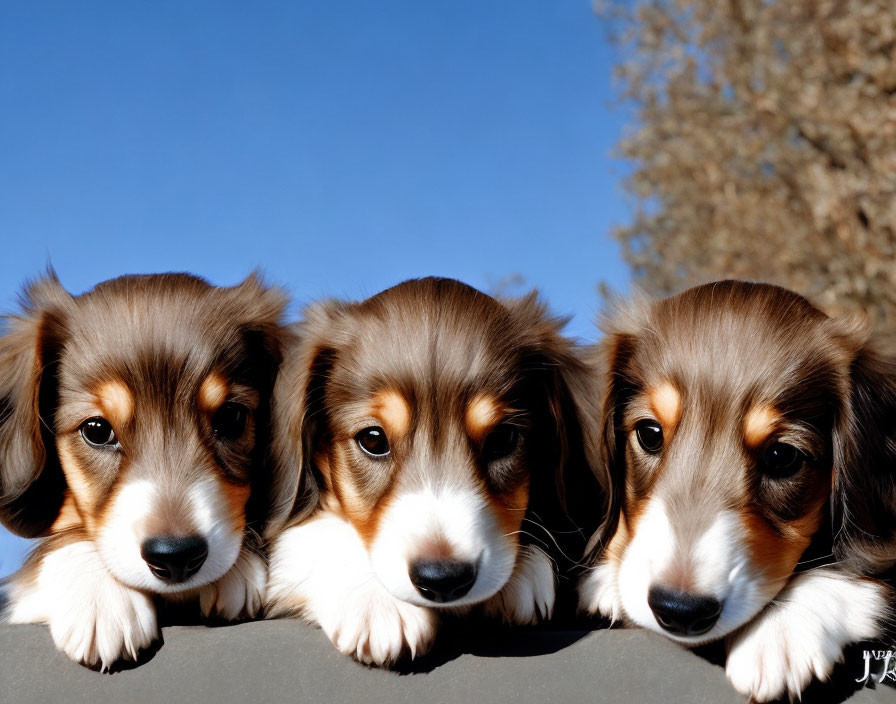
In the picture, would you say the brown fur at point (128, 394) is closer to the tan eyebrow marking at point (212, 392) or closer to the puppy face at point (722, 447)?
the tan eyebrow marking at point (212, 392)

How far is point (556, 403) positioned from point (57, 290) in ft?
6.32

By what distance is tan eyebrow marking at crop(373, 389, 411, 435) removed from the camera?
307 centimetres

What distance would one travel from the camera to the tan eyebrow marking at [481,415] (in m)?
3.05

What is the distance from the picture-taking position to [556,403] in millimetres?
3346

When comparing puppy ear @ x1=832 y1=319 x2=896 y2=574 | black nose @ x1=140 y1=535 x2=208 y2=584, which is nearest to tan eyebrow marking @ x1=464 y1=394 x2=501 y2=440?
black nose @ x1=140 y1=535 x2=208 y2=584

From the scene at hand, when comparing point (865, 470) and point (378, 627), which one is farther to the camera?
point (865, 470)

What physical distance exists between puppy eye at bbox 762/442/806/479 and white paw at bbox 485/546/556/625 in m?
0.75

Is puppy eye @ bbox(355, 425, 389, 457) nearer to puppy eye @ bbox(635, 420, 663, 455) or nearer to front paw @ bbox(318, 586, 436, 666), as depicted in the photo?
front paw @ bbox(318, 586, 436, 666)

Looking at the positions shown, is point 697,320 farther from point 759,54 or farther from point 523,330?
point 759,54

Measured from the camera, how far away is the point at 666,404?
300cm

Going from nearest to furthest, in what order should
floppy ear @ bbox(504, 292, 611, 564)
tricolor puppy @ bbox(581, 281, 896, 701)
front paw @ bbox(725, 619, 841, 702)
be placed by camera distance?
front paw @ bbox(725, 619, 841, 702), tricolor puppy @ bbox(581, 281, 896, 701), floppy ear @ bbox(504, 292, 611, 564)

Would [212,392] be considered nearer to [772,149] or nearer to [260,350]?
[260,350]

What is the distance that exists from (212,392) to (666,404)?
57.1 inches

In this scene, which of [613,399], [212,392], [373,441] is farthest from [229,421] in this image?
[613,399]
